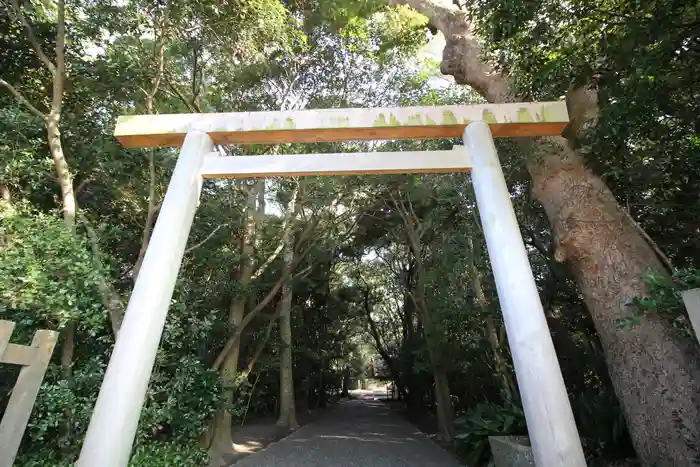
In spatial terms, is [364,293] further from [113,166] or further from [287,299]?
[113,166]

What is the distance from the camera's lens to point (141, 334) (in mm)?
2311

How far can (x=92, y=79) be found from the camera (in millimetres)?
5734

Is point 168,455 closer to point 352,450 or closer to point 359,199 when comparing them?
point 352,450

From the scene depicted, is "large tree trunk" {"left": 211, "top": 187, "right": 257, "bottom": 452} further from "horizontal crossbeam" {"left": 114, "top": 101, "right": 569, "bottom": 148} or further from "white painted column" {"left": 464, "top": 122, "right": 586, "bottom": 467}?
"white painted column" {"left": 464, "top": 122, "right": 586, "bottom": 467}

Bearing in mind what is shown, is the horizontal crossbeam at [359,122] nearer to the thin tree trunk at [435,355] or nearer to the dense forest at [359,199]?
the dense forest at [359,199]

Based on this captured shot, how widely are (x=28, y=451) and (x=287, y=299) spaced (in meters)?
6.88

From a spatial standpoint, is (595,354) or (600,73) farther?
(595,354)

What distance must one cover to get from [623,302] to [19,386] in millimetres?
4729

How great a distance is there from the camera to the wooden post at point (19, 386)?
248cm

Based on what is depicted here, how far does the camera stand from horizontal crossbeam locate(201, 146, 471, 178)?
2.92 meters

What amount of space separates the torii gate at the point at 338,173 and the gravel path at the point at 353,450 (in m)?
4.34

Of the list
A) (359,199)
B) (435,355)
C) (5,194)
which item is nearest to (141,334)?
(5,194)

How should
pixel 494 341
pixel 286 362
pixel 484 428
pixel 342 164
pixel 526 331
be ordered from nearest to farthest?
pixel 526 331
pixel 342 164
pixel 484 428
pixel 494 341
pixel 286 362

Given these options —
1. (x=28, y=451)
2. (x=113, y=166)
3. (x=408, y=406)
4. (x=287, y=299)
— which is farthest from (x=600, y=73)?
(x=408, y=406)
